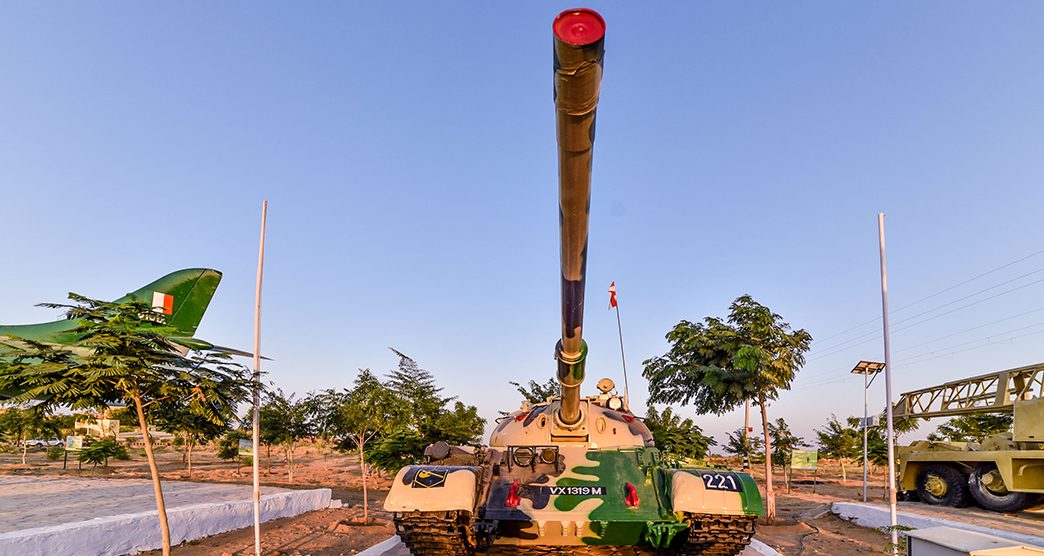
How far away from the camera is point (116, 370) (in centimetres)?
624

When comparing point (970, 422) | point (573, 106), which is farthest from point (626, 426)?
point (970, 422)

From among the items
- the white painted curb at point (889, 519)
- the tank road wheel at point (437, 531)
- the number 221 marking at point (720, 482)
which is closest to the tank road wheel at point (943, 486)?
the white painted curb at point (889, 519)

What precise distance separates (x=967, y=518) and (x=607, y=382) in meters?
7.74

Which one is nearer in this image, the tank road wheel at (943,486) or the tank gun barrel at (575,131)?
the tank gun barrel at (575,131)

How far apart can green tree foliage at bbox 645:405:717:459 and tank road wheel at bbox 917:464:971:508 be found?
454 cm

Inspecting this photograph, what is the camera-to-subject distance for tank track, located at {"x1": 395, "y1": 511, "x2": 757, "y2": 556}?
648cm

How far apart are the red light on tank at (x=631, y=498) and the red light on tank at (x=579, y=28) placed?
5607 millimetres

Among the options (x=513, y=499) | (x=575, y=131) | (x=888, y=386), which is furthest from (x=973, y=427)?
(x=575, y=131)

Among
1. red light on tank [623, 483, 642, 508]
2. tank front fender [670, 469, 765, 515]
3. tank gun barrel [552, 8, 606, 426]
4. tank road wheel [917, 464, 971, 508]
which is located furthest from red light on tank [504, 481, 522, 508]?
tank road wheel [917, 464, 971, 508]

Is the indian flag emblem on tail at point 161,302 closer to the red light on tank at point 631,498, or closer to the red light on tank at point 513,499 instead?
the red light on tank at point 513,499

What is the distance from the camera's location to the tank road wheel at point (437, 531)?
21.3 ft

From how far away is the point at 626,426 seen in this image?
29.1 ft

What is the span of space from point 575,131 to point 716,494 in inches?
181

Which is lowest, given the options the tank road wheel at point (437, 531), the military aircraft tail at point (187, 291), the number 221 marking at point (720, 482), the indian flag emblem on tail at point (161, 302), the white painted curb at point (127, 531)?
the white painted curb at point (127, 531)
